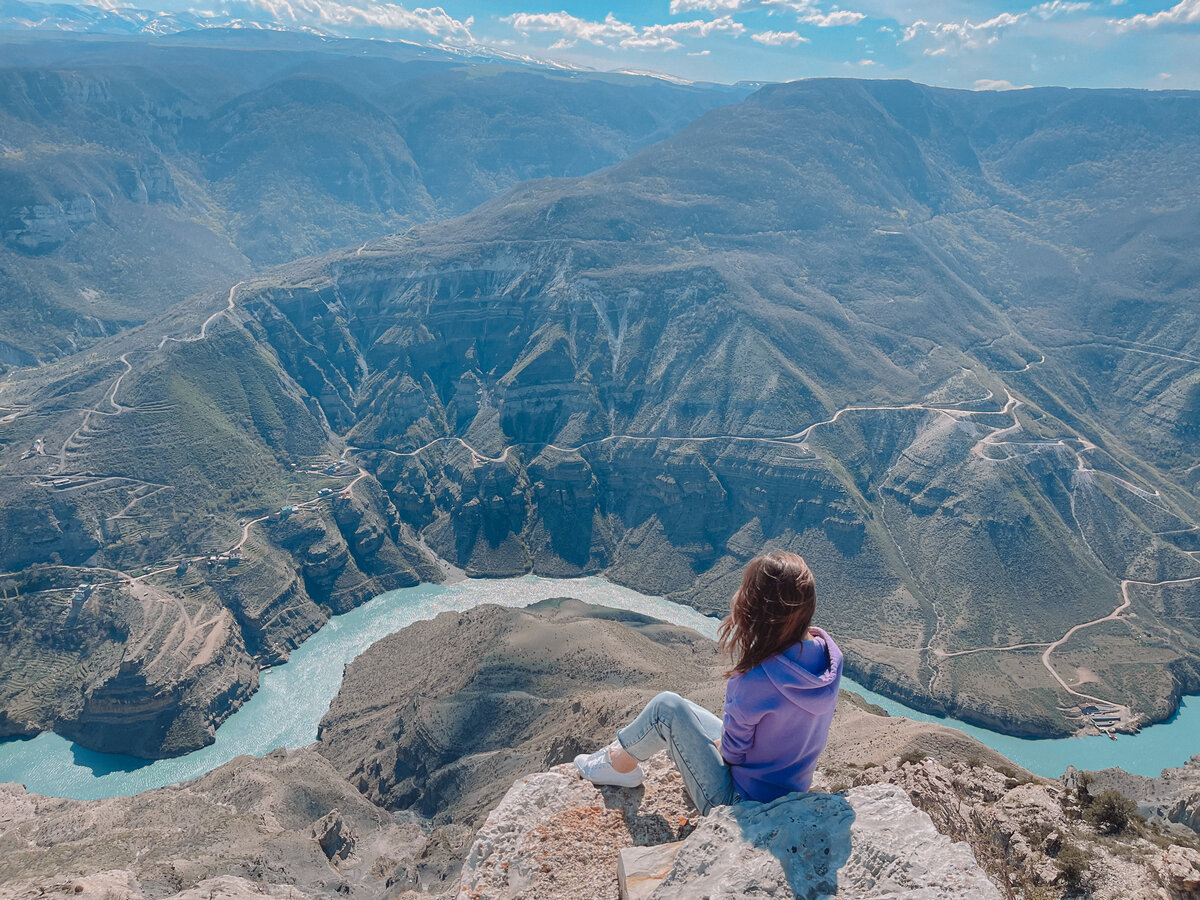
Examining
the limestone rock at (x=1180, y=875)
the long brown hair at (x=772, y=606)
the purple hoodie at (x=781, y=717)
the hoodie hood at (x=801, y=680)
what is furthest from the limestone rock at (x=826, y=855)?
the limestone rock at (x=1180, y=875)

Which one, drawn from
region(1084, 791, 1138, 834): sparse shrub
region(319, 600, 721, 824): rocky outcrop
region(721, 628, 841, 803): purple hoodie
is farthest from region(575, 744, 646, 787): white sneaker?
region(319, 600, 721, 824): rocky outcrop

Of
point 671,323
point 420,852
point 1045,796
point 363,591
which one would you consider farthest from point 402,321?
point 1045,796

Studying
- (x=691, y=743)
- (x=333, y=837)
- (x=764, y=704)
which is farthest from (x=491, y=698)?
(x=764, y=704)

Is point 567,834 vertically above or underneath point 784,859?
underneath

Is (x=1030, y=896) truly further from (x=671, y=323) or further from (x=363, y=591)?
(x=671, y=323)

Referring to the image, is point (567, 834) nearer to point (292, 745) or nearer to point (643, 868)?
point (643, 868)
